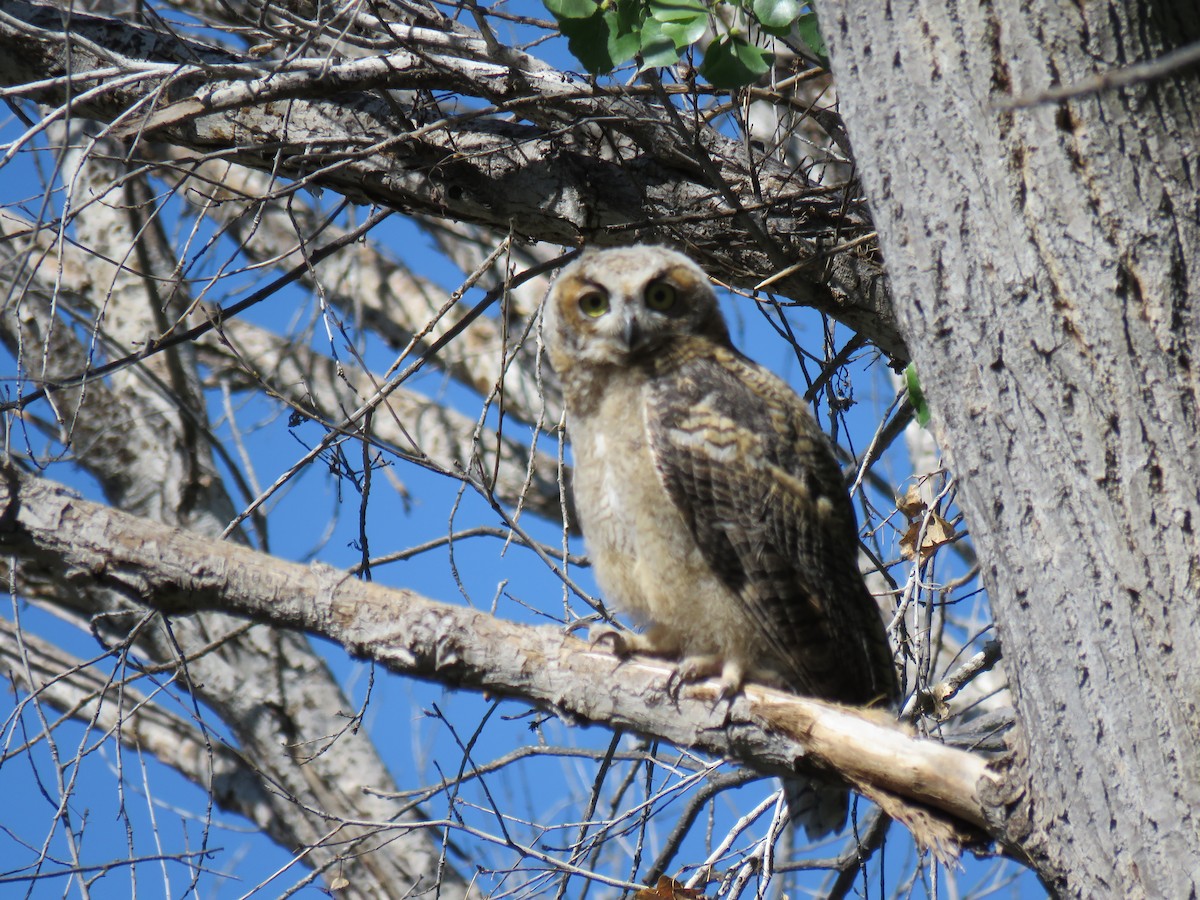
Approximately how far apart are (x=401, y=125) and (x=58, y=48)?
3.81 ft

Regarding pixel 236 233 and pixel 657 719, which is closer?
pixel 657 719

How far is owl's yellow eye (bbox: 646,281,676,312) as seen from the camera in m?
3.51

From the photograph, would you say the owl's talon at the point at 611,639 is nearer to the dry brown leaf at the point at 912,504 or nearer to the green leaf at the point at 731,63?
the dry brown leaf at the point at 912,504

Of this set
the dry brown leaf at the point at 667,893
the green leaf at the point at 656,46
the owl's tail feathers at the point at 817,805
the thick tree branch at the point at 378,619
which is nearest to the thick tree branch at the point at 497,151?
the green leaf at the point at 656,46

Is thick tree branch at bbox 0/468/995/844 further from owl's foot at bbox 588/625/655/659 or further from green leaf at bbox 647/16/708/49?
green leaf at bbox 647/16/708/49

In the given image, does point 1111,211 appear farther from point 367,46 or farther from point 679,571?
point 367,46

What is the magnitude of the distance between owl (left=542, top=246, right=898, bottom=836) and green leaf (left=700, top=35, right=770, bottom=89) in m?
0.65

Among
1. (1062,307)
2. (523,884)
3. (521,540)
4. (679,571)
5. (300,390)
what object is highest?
(300,390)

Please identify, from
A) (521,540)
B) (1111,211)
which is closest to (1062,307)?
(1111,211)

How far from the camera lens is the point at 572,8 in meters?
3.06

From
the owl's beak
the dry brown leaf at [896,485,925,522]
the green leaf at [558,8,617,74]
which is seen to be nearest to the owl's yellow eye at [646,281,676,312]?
the owl's beak

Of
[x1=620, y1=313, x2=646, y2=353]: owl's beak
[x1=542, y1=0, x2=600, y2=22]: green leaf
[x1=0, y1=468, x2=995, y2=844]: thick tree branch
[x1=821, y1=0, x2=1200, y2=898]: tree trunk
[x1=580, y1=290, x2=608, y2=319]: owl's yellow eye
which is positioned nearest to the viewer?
[x1=821, y1=0, x2=1200, y2=898]: tree trunk

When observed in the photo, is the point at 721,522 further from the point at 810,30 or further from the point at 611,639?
the point at 810,30

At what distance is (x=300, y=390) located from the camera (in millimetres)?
7113
